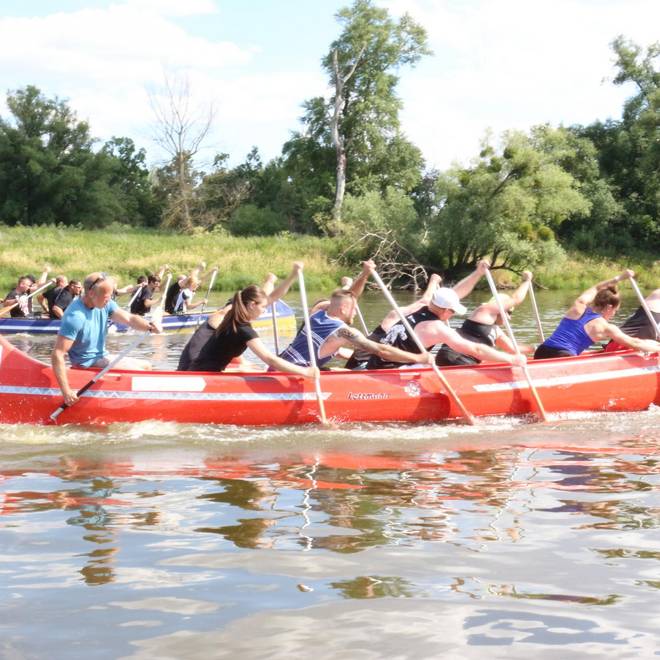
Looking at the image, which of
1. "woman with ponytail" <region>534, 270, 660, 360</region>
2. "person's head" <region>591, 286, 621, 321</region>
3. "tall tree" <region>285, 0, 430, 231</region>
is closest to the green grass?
"tall tree" <region>285, 0, 430, 231</region>

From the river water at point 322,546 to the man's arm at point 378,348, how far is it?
0.93m

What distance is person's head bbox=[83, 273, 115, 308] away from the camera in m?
8.08

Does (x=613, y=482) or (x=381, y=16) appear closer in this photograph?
(x=613, y=482)

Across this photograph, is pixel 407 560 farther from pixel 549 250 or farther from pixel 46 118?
pixel 46 118

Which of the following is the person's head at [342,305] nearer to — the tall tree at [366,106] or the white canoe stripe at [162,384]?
the white canoe stripe at [162,384]

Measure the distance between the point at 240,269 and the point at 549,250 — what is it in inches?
479

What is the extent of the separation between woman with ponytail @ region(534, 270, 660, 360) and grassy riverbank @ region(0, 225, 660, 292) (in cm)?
2348

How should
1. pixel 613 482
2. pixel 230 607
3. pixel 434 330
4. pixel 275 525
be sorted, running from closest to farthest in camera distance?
pixel 230 607 → pixel 275 525 → pixel 613 482 → pixel 434 330

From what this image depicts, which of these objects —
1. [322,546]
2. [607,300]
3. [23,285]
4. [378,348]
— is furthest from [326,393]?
[23,285]

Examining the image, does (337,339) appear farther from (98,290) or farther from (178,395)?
(98,290)

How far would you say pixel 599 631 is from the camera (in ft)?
13.3

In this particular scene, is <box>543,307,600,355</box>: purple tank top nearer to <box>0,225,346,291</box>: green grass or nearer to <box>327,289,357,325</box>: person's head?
<box>327,289,357,325</box>: person's head

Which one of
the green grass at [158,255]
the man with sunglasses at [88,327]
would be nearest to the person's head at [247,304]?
the man with sunglasses at [88,327]

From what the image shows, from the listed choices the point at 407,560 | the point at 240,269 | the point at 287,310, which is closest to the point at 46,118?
the point at 240,269
